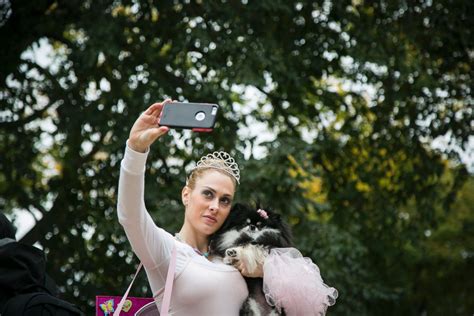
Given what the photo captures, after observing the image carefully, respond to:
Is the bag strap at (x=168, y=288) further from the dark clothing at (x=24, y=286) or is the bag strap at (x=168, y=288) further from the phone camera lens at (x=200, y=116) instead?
the phone camera lens at (x=200, y=116)

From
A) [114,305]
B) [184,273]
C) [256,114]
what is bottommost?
[114,305]

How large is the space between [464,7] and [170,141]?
3736mm

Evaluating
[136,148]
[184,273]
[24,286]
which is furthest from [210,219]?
[24,286]

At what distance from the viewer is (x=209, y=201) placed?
453cm

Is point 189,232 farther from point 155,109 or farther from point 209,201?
point 155,109

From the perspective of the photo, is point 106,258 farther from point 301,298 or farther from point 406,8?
point 301,298

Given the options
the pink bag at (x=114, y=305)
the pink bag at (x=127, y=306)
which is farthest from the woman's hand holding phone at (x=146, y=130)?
the pink bag at (x=114, y=305)

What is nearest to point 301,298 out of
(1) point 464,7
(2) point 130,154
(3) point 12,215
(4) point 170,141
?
(2) point 130,154

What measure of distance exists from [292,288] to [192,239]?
60 centimetres

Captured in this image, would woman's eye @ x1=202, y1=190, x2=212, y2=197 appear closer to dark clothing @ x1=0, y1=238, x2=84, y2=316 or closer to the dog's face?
the dog's face

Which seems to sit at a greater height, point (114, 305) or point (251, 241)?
point (251, 241)

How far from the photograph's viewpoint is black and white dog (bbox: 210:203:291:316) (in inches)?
170

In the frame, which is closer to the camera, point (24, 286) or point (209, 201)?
point (24, 286)

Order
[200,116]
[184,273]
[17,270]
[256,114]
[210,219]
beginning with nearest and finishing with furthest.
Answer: [17,270], [200,116], [184,273], [210,219], [256,114]
